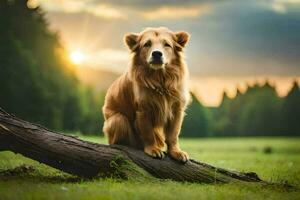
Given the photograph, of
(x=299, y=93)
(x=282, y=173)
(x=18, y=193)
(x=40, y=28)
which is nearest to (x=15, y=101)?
(x=40, y=28)

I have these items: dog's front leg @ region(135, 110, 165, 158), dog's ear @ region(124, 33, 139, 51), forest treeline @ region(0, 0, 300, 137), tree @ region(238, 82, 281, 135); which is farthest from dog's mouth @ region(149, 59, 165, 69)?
tree @ region(238, 82, 281, 135)

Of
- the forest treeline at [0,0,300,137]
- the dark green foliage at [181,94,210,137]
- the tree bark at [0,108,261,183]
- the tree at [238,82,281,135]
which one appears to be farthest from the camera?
the dark green foliage at [181,94,210,137]

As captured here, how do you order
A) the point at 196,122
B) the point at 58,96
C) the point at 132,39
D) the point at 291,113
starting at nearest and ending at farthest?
the point at 132,39, the point at 58,96, the point at 291,113, the point at 196,122

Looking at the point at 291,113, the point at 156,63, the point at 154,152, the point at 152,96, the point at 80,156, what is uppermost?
the point at 291,113

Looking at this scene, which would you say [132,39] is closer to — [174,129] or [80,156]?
[174,129]

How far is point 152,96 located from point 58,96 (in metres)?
22.3

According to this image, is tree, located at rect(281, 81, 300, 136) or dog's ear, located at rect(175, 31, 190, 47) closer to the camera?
dog's ear, located at rect(175, 31, 190, 47)

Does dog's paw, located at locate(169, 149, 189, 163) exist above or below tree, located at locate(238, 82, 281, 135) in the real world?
below

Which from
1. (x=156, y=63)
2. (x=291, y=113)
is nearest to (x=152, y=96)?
(x=156, y=63)

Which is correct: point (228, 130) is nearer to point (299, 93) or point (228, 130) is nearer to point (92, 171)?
point (299, 93)

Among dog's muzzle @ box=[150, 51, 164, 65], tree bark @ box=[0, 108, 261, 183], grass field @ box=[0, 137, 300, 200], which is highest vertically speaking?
dog's muzzle @ box=[150, 51, 164, 65]

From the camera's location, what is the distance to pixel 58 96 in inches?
1191

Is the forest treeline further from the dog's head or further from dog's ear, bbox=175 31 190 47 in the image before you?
dog's ear, bbox=175 31 190 47

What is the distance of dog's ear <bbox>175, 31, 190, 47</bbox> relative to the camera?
8562 mm
